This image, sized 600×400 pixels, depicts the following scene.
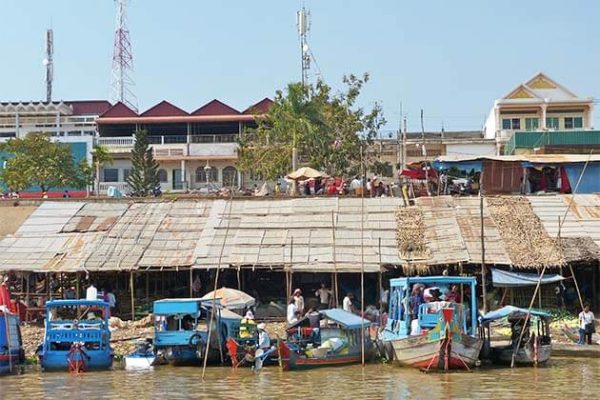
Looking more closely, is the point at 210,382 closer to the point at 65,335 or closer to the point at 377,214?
the point at 65,335

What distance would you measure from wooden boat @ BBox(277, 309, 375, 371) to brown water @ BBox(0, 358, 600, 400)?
258mm

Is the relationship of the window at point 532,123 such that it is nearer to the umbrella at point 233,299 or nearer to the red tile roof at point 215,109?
the red tile roof at point 215,109

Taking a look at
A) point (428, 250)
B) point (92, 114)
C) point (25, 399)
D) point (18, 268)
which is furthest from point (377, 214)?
point (92, 114)

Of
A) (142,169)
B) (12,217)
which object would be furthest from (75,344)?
(142,169)

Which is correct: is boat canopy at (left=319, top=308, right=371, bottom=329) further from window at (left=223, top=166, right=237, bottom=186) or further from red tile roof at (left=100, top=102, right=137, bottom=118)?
red tile roof at (left=100, top=102, right=137, bottom=118)

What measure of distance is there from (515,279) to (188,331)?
28.9 ft

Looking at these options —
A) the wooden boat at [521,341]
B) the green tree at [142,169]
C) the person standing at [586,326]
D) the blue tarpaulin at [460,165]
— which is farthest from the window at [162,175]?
the wooden boat at [521,341]

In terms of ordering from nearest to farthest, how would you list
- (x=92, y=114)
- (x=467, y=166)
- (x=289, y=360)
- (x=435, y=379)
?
(x=435, y=379) < (x=289, y=360) < (x=467, y=166) < (x=92, y=114)

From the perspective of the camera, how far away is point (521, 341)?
19.5m

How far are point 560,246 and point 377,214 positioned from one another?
5360 millimetres

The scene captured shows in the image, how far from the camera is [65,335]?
19156 millimetres

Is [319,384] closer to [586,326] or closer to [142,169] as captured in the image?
[586,326]

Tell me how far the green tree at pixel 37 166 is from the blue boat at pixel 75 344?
2272cm

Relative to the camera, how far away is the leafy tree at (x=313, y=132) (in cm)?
3809
